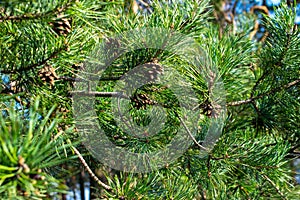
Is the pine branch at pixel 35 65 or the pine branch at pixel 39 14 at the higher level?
the pine branch at pixel 39 14

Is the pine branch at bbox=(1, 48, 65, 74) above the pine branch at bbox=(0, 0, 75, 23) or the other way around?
the other way around

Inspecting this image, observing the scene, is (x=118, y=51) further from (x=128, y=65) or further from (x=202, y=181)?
(x=202, y=181)

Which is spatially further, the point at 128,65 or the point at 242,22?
the point at 242,22

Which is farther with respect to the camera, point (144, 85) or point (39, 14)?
point (144, 85)

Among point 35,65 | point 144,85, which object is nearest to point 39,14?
point 35,65

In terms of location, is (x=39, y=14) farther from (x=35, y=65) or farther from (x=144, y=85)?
(x=144, y=85)

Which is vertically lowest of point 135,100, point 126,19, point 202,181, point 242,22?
point 202,181

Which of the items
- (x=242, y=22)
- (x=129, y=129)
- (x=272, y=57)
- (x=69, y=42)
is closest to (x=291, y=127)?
(x=272, y=57)

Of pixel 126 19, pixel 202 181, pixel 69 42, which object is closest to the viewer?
pixel 69 42
